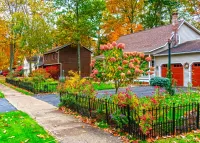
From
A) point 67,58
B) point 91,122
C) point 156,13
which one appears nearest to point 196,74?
point 91,122

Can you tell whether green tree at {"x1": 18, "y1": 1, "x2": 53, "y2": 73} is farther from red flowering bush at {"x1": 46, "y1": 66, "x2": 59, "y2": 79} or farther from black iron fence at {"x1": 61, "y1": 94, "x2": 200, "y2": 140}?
black iron fence at {"x1": 61, "y1": 94, "x2": 200, "y2": 140}

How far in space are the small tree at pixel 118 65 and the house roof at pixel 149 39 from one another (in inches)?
600

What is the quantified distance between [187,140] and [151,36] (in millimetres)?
23626

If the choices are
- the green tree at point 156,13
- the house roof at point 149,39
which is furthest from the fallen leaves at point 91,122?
the green tree at point 156,13

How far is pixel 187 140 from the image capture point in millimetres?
6039

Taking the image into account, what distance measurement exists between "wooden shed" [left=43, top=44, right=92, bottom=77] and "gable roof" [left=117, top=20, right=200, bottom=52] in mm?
8154

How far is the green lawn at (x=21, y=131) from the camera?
645 centimetres

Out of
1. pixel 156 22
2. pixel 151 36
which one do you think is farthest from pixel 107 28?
pixel 151 36

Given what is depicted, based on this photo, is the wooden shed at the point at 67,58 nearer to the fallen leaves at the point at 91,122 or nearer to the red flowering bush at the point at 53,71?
the red flowering bush at the point at 53,71

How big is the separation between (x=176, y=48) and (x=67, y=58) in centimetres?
1865

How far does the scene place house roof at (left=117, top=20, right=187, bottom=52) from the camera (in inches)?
982

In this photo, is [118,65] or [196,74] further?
[196,74]

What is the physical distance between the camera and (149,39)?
28.0m

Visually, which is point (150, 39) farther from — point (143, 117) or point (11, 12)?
point (11, 12)
